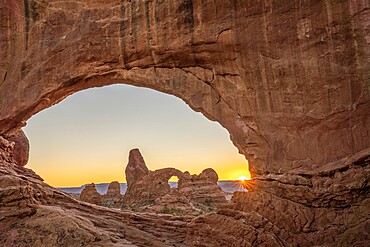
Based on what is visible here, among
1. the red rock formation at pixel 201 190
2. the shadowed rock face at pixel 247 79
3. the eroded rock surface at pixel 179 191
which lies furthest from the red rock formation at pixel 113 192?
the shadowed rock face at pixel 247 79

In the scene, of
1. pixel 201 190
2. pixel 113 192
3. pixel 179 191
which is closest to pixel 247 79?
pixel 179 191

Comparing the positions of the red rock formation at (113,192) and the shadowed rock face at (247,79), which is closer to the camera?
the shadowed rock face at (247,79)

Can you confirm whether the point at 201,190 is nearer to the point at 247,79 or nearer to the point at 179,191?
the point at 179,191

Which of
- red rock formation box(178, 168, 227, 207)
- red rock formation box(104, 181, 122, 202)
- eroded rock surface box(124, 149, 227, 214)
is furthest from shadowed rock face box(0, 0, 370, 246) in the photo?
red rock formation box(104, 181, 122, 202)

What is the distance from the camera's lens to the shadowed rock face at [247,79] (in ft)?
43.2

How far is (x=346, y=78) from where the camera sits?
1363 centimetres

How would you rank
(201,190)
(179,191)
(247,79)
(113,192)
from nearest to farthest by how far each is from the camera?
(247,79), (179,191), (201,190), (113,192)

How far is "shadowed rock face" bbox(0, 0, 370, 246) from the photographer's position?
13156mm

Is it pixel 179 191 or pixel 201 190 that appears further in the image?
pixel 201 190

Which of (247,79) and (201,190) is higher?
(247,79)

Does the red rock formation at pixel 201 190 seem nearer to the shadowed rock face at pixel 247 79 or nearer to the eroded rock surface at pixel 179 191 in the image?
the eroded rock surface at pixel 179 191

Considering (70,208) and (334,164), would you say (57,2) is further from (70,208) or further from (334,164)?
(334,164)

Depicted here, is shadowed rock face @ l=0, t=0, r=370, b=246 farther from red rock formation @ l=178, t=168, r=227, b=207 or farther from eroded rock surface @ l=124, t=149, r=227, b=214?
red rock formation @ l=178, t=168, r=227, b=207

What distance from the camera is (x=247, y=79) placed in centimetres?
1534
